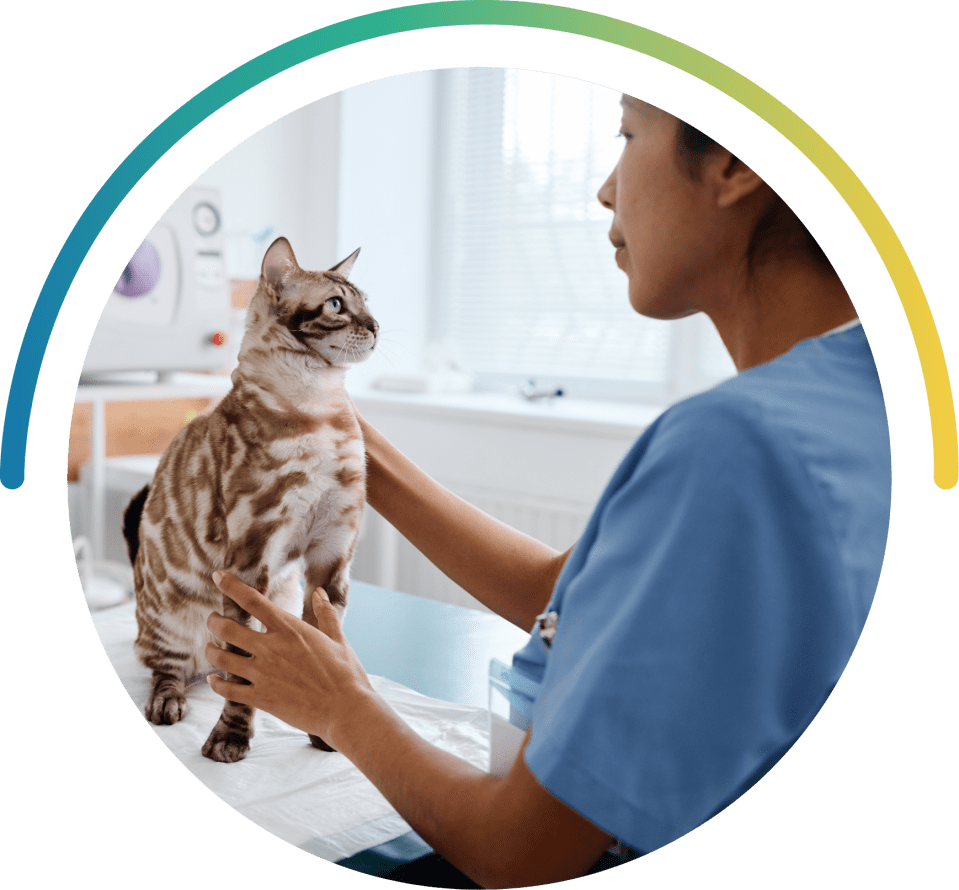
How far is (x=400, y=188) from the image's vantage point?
6.39 feet

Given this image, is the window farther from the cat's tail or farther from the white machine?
the cat's tail

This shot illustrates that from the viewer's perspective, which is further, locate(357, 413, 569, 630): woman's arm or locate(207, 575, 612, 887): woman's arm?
locate(357, 413, 569, 630): woman's arm

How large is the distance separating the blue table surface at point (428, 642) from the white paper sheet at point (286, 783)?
20 centimetres

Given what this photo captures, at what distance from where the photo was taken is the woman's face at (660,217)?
632 millimetres

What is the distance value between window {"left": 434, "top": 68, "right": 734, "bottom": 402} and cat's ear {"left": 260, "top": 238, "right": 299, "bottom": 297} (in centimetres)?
119

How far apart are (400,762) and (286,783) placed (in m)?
0.14

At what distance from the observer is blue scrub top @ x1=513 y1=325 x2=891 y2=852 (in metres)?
0.51

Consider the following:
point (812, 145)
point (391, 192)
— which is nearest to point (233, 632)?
point (812, 145)

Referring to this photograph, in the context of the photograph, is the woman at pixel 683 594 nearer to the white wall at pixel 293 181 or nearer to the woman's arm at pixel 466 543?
the woman's arm at pixel 466 543


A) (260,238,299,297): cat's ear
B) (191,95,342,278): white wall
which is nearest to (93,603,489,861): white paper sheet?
(260,238,299,297): cat's ear

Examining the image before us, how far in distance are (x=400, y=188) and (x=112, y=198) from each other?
1.35 metres

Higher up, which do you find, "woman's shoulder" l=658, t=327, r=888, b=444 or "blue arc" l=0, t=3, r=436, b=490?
"blue arc" l=0, t=3, r=436, b=490

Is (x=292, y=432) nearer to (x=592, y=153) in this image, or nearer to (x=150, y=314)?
(x=150, y=314)

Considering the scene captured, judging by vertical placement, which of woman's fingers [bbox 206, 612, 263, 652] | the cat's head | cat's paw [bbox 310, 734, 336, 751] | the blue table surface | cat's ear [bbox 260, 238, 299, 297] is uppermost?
cat's ear [bbox 260, 238, 299, 297]
